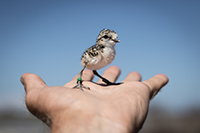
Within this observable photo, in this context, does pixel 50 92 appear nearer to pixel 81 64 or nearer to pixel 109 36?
pixel 81 64

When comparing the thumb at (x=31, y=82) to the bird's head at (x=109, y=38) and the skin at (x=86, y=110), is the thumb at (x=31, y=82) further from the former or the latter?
the bird's head at (x=109, y=38)

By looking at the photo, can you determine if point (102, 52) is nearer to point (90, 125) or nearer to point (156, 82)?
point (90, 125)

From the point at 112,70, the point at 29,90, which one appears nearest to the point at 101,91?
the point at 29,90

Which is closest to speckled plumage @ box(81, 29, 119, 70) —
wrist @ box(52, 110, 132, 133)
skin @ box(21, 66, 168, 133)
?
skin @ box(21, 66, 168, 133)

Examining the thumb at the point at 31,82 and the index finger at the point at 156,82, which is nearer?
the thumb at the point at 31,82

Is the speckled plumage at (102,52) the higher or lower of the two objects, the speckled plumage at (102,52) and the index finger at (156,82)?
the higher

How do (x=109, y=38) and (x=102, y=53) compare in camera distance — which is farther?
(x=109, y=38)

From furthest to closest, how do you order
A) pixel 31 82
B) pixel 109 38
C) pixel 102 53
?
pixel 109 38 < pixel 102 53 < pixel 31 82

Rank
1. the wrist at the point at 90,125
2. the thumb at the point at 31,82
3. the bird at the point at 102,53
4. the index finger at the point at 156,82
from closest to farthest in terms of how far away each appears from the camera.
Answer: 1. the wrist at the point at 90,125
2. the thumb at the point at 31,82
3. the bird at the point at 102,53
4. the index finger at the point at 156,82

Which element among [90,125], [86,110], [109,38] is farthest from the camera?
[109,38]

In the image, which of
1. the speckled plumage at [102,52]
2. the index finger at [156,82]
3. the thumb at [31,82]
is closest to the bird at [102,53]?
the speckled plumage at [102,52]

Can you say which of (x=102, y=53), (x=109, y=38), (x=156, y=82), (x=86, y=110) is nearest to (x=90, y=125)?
(x=86, y=110)

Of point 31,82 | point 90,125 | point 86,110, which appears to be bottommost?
point 90,125
